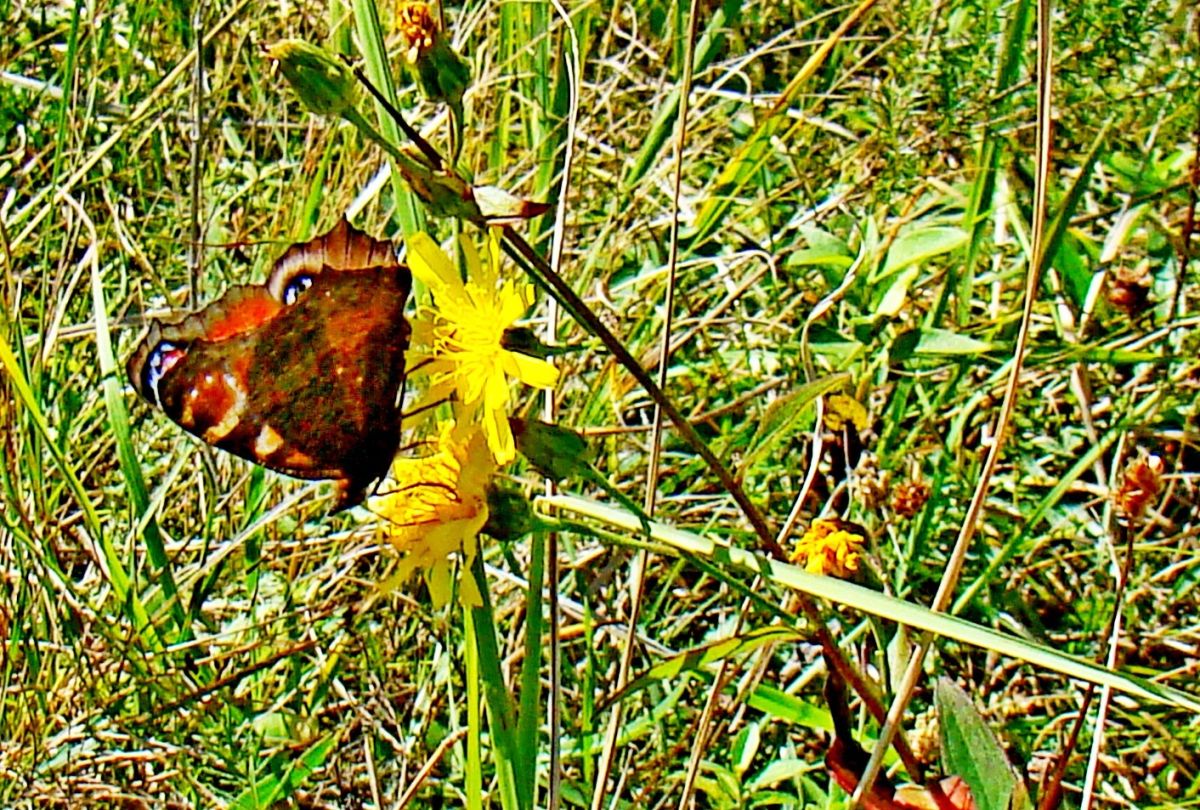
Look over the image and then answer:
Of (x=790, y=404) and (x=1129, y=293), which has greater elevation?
(x=790, y=404)

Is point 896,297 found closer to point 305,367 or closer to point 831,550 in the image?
point 831,550

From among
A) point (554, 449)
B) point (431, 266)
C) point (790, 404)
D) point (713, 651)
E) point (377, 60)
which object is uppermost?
point (377, 60)

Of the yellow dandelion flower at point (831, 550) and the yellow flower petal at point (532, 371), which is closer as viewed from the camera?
the yellow flower petal at point (532, 371)

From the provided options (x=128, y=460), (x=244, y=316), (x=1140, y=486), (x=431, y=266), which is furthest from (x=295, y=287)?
(x=1140, y=486)

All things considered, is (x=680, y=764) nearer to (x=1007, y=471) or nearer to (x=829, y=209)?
(x=1007, y=471)

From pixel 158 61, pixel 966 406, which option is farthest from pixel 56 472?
pixel 966 406

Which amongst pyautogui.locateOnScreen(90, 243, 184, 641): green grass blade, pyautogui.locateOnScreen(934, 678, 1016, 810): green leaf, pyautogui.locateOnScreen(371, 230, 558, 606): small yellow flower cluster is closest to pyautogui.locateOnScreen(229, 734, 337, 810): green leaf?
pyautogui.locateOnScreen(90, 243, 184, 641): green grass blade

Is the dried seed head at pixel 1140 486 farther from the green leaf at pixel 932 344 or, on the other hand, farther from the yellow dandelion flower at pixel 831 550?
the green leaf at pixel 932 344

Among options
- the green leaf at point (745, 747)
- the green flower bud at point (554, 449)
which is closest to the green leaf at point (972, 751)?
the green flower bud at point (554, 449)
